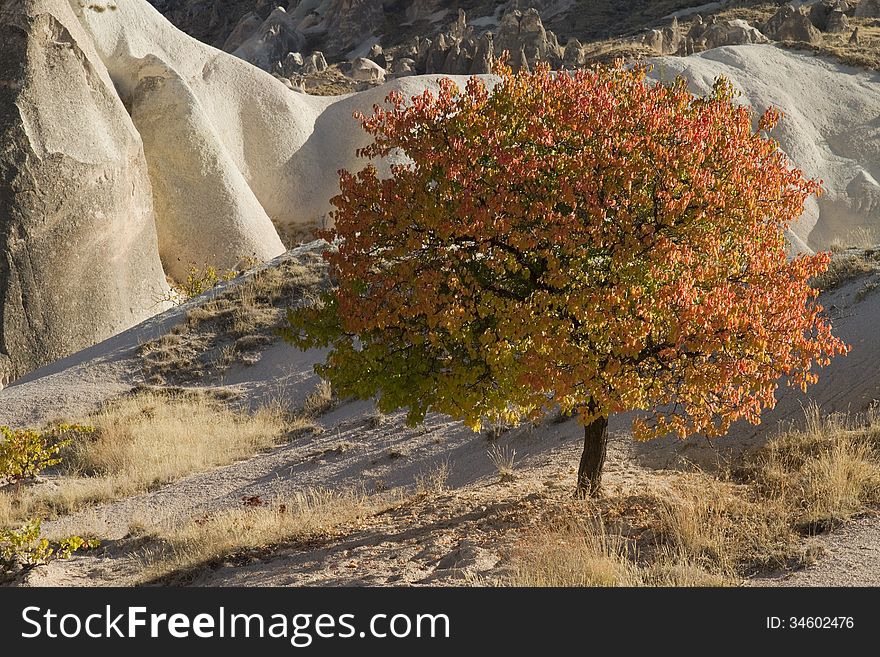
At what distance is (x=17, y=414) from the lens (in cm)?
1761

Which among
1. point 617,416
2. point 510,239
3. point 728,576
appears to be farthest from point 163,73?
point 728,576

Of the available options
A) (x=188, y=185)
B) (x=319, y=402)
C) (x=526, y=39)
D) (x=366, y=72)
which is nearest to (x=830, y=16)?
(x=526, y=39)

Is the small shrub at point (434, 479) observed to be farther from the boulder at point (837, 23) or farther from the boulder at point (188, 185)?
the boulder at point (837, 23)

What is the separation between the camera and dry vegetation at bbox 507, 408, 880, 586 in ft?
23.7

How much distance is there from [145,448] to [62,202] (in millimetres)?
12042

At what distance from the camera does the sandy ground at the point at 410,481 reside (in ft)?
27.5

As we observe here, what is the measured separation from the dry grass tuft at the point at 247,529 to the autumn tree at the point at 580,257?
2123mm

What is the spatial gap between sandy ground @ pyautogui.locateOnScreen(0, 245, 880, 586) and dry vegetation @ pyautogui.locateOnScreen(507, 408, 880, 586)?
336 millimetres

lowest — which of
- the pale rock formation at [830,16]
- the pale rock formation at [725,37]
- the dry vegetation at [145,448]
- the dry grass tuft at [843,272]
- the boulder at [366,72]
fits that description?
the dry vegetation at [145,448]

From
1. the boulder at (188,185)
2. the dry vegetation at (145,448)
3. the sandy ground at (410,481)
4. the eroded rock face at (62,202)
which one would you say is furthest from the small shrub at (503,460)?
the boulder at (188,185)

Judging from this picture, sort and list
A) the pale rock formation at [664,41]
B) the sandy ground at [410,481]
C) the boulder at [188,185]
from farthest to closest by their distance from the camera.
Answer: the pale rock formation at [664,41] → the boulder at [188,185] → the sandy ground at [410,481]

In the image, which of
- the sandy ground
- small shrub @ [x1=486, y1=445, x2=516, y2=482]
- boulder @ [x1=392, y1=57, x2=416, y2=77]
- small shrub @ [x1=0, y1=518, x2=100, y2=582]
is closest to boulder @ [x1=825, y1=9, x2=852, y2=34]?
boulder @ [x1=392, y1=57, x2=416, y2=77]

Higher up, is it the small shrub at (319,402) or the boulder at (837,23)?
the boulder at (837,23)

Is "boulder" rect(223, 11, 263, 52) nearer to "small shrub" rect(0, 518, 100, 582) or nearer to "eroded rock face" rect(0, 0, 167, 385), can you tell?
"eroded rock face" rect(0, 0, 167, 385)
